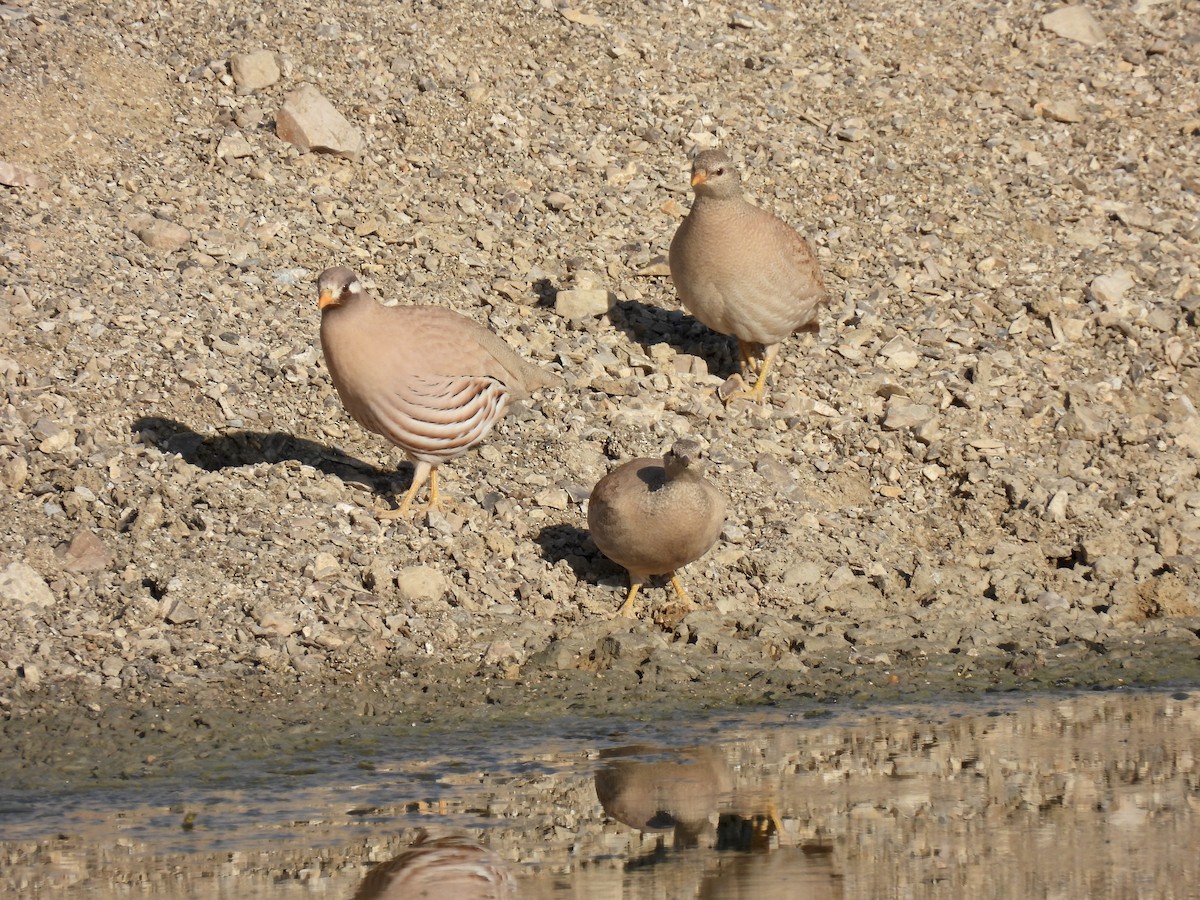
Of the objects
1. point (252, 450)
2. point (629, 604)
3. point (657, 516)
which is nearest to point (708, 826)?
point (657, 516)

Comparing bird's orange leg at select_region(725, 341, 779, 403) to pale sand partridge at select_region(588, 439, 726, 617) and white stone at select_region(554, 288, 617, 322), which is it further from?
pale sand partridge at select_region(588, 439, 726, 617)

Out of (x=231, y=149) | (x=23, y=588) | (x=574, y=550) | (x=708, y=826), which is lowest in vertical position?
(x=708, y=826)

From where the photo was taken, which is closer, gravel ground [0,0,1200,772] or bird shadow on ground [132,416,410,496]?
gravel ground [0,0,1200,772]

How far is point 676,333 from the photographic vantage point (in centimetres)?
1243

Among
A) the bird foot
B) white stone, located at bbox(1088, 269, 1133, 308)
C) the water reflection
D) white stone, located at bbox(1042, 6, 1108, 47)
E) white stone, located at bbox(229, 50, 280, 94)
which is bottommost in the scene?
the water reflection

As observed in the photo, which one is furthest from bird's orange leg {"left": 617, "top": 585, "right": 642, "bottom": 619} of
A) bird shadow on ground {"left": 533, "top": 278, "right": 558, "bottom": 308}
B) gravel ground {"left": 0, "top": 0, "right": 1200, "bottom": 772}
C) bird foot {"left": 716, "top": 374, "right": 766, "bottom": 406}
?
bird shadow on ground {"left": 533, "top": 278, "right": 558, "bottom": 308}

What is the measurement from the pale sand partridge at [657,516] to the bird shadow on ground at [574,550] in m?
0.33

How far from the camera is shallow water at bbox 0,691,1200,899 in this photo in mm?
6203

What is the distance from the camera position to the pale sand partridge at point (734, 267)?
37.3 feet

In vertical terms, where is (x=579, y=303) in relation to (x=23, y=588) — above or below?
above

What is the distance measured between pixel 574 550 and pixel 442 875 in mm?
3863

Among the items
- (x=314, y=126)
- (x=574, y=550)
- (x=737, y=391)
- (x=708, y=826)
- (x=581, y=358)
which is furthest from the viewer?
(x=314, y=126)

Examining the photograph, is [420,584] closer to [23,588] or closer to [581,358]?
[23,588]

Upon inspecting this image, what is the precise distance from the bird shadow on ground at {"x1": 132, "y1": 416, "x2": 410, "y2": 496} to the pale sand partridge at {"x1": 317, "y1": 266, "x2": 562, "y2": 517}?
0.55 metres
